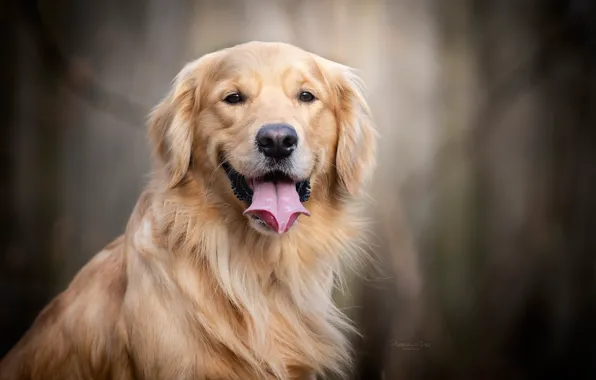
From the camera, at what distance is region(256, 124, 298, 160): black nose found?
6.97 ft

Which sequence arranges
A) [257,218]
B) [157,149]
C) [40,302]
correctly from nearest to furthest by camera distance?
[257,218], [157,149], [40,302]

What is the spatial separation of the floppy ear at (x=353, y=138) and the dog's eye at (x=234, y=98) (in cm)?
37

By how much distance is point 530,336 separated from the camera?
2.98m

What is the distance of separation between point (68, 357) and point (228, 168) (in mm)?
865

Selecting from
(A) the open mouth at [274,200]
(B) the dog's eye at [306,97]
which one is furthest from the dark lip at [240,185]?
(B) the dog's eye at [306,97]

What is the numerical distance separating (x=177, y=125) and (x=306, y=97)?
453 mm

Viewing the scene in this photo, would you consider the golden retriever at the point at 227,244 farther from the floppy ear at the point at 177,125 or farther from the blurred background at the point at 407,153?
the blurred background at the point at 407,153

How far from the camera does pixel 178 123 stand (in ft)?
7.70

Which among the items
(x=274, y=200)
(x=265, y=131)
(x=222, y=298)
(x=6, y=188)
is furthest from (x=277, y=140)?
(x=6, y=188)

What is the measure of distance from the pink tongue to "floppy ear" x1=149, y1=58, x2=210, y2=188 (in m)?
0.28

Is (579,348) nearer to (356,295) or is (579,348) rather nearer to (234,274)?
(356,295)

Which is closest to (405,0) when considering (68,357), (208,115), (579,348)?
(208,115)

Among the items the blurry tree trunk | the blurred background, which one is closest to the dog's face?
the blurred background

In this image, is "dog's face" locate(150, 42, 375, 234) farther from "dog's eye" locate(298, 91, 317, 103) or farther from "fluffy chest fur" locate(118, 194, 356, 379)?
"fluffy chest fur" locate(118, 194, 356, 379)
